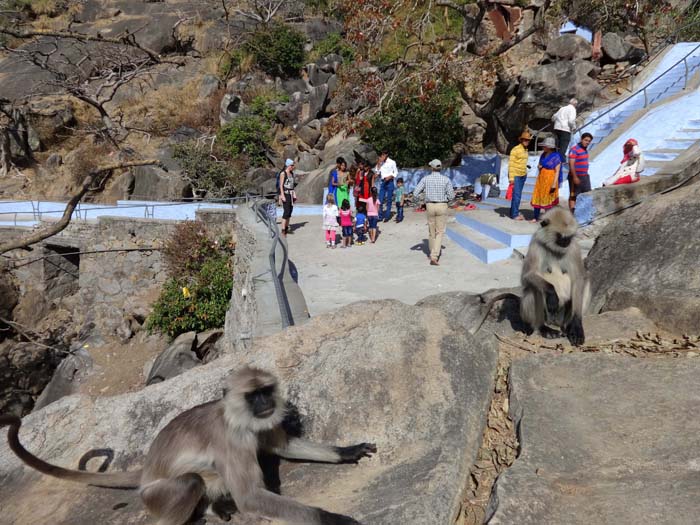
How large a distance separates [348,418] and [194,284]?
433 inches

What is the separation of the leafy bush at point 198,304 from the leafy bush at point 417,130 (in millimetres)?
6790

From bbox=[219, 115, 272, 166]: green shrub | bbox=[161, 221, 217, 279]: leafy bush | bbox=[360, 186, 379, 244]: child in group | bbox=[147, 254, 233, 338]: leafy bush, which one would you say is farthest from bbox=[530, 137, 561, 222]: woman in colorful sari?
bbox=[219, 115, 272, 166]: green shrub

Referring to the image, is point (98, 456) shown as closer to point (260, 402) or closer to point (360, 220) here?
point (260, 402)

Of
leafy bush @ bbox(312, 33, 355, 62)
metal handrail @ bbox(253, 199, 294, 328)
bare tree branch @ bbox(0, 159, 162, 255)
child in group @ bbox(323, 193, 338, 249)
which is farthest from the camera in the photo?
leafy bush @ bbox(312, 33, 355, 62)

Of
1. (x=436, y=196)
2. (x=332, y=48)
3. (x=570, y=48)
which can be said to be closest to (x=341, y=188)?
(x=436, y=196)

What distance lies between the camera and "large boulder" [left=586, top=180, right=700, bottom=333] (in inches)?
183

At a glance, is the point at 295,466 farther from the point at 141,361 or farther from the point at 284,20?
the point at 284,20

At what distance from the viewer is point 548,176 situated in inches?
366

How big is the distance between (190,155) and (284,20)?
11.5 m

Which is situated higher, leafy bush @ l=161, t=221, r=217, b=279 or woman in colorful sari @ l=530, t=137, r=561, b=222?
woman in colorful sari @ l=530, t=137, r=561, b=222

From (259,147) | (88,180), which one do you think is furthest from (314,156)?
(88,180)

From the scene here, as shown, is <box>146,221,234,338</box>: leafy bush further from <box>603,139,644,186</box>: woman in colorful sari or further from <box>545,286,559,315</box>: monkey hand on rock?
<box>545,286,559,315</box>: monkey hand on rock

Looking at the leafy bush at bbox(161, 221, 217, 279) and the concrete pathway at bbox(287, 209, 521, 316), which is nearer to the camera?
the concrete pathway at bbox(287, 209, 521, 316)

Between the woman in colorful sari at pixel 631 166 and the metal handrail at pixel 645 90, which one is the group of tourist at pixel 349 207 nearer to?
the woman in colorful sari at pixel 631 166
